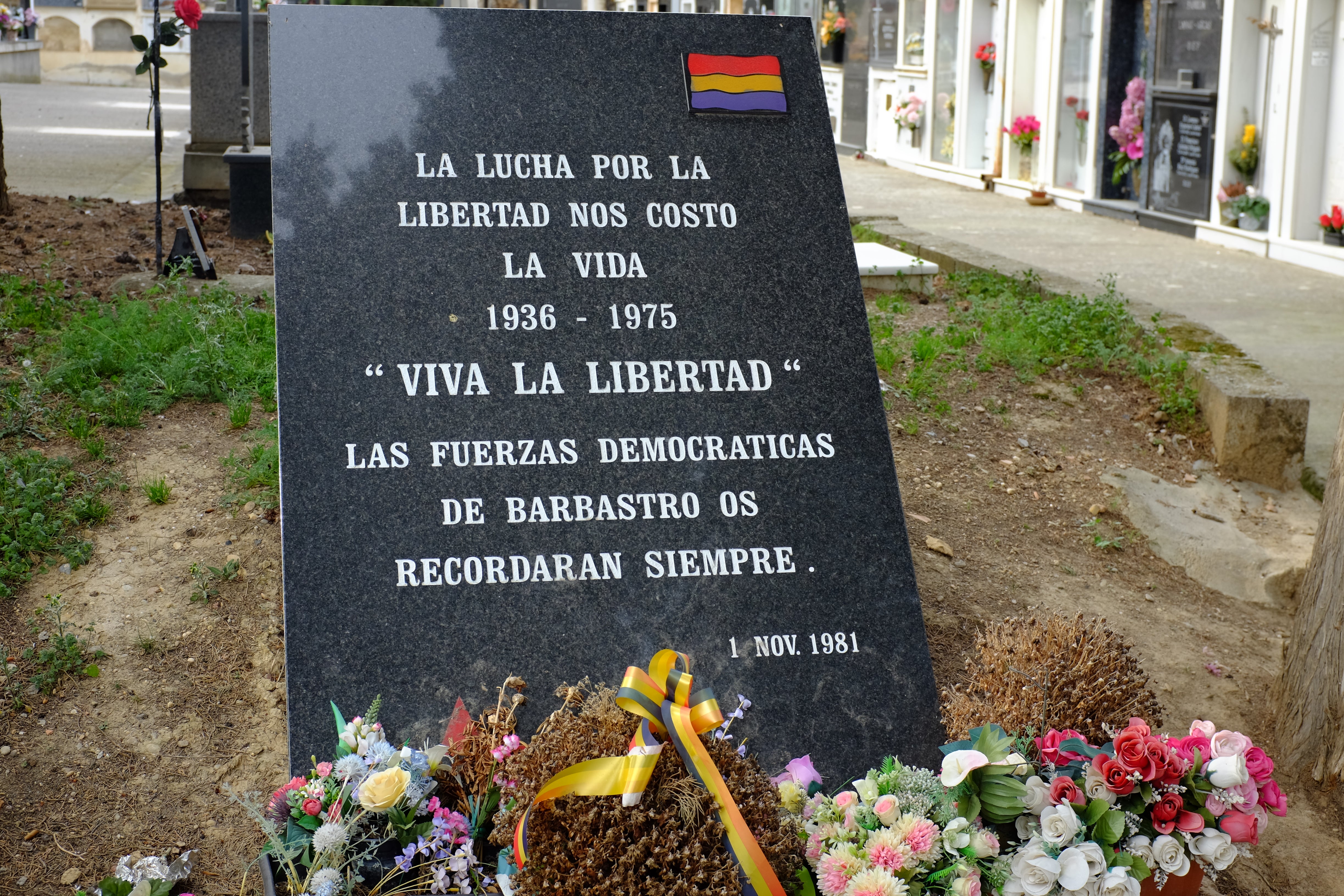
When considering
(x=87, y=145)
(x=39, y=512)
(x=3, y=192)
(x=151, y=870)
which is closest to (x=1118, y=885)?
(x=151, y=870)

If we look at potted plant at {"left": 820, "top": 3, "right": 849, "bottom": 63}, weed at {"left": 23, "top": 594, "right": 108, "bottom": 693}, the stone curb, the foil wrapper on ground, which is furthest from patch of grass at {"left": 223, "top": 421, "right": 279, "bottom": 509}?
potted plant at {"left": 820, "top": 3, "right": 849, "bottom": 63}

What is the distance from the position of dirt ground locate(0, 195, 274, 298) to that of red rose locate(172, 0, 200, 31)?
1.31m

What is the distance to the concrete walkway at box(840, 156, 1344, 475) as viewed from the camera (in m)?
5.96

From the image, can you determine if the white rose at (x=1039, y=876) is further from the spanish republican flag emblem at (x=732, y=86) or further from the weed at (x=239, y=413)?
the weed at (x=239, y=413)

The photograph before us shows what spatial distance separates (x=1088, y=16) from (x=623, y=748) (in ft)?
39.1

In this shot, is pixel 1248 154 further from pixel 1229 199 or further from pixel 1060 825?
pixel 1060 825

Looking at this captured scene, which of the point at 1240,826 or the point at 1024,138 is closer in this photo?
the point at 1240,826

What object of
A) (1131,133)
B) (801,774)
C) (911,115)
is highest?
(911,115)

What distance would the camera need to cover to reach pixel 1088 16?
1185 centimetres

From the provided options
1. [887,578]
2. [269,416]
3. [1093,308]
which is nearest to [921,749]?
[887,578]

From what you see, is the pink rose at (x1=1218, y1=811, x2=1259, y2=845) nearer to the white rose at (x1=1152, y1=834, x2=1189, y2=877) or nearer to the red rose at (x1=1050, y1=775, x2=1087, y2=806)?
the white rose at (x1=1152, y1=834, x2=1189, y2=877)

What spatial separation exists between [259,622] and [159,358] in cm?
167

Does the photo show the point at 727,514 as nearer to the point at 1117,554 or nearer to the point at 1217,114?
the point at 1117,554

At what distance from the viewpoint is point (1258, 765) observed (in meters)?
2.11
